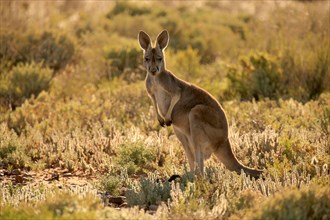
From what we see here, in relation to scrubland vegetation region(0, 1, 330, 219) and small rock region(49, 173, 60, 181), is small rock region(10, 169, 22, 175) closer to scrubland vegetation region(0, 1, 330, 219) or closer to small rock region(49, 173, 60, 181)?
scrubland vegetation region(0, 1, 330, 219)

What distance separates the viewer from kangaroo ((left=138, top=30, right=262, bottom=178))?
22.5ft

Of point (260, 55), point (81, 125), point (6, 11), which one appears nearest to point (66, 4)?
point (6, 11)

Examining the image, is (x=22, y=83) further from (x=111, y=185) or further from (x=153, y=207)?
(x=153, y=207)

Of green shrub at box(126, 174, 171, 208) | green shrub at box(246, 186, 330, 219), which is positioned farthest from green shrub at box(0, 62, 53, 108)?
green shrub at box(246, 186, 330, 219)

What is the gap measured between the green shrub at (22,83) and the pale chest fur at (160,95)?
5.14m

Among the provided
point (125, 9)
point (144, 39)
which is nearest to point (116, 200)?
point (144, 39)

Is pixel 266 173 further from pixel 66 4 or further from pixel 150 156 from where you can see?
pixel 66 4

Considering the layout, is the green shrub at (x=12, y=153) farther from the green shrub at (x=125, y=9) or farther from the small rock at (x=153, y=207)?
the green shrub at (x=125, y=9)

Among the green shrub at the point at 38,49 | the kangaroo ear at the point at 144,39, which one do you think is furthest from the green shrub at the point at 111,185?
the green shrub at the point at 38,49

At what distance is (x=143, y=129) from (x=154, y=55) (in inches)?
108

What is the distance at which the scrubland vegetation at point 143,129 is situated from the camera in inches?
216

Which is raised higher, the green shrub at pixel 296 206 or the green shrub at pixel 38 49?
the green shrub at pixel 38 49

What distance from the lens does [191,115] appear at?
6875 millimetres

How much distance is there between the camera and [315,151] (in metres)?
7.94
